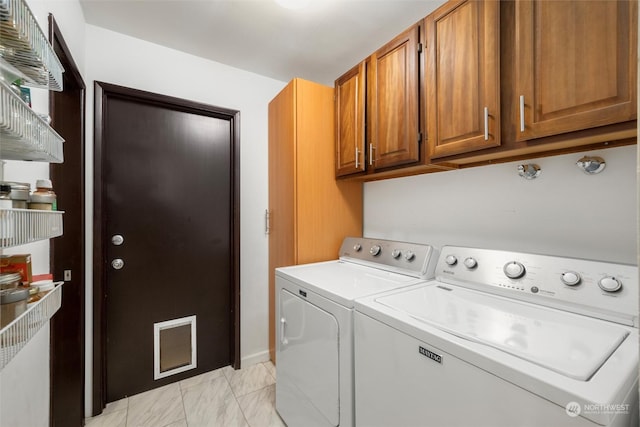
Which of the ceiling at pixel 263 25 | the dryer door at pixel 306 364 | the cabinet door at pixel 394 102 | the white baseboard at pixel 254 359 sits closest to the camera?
the dryer door at pixel 306 364

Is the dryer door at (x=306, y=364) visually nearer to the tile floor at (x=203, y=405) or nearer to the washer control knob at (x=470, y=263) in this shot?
the tile floor at (x=203, y=405)

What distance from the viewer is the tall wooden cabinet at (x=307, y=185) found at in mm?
1992

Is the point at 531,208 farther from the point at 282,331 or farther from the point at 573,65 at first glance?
the point at 282,331

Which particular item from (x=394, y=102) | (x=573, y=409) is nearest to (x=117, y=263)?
(x=394, y=102)

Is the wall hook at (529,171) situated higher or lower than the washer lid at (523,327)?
higher

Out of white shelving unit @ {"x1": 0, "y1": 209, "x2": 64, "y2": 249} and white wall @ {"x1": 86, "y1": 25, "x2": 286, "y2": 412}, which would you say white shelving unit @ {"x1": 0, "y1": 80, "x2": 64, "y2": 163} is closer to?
white shelving unit @ {"x1": 0, "y1": 209, "x2": 64, "y2": 249}

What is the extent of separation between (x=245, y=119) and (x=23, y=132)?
6.22ft

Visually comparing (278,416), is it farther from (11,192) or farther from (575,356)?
(11,192)

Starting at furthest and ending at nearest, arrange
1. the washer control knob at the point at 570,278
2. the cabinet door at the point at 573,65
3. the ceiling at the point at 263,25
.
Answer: the ceiling at the point at 263,25 < the washer control knob at the point at 570,278 < the cabinet door at the point at 573,65

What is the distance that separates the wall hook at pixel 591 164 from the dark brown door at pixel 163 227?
2.12 metres

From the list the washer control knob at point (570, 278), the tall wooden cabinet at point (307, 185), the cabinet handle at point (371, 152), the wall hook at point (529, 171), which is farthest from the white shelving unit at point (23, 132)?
the wall hook at point (529, 171)

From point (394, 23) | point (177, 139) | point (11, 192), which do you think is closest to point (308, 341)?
point (11, 192)

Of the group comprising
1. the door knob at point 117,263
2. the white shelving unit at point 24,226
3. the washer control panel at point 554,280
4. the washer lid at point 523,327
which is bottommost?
the washer lid at point 523,327

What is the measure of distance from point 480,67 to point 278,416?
223 cm
